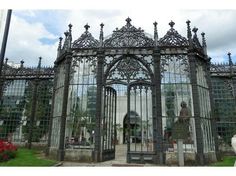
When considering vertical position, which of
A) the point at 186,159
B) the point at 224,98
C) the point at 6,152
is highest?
the point at 224,98

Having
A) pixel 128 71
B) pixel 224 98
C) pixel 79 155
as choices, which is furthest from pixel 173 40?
pixel 79 155

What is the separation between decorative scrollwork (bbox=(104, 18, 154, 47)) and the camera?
11.0m

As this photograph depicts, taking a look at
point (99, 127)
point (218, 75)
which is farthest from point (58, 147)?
point (218, 75)

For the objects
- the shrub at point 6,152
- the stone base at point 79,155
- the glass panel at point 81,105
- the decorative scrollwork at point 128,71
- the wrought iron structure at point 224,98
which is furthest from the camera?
the wrought iron structure at point 224,98

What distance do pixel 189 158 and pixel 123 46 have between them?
20.5ft

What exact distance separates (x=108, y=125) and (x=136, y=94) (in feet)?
7.16

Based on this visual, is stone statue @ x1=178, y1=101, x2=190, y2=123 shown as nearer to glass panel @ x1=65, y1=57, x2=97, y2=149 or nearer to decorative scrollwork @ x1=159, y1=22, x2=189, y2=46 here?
decorative scrollwork @ x1=159, y1=22, x2=189, y2=46

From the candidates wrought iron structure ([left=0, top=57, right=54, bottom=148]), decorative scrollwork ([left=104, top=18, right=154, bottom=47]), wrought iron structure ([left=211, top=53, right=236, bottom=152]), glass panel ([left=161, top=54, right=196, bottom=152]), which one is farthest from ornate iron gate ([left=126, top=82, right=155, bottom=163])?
wrought iron structure ([left=0, top=57, right=54, bottom=148])

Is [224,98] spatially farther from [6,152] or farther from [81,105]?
[6,152]

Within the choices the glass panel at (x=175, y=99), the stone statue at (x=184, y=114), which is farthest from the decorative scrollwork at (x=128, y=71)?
the stone statue at (x=184, y=114)

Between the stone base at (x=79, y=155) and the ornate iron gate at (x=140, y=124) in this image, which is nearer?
the ornate iron gate at (x=140, y=124)

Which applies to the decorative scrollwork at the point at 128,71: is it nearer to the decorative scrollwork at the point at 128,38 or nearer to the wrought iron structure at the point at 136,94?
the wrought iron structure at the point at 136,94

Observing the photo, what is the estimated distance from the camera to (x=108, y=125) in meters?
10.9

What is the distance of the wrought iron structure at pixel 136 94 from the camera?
9852 millimetres
